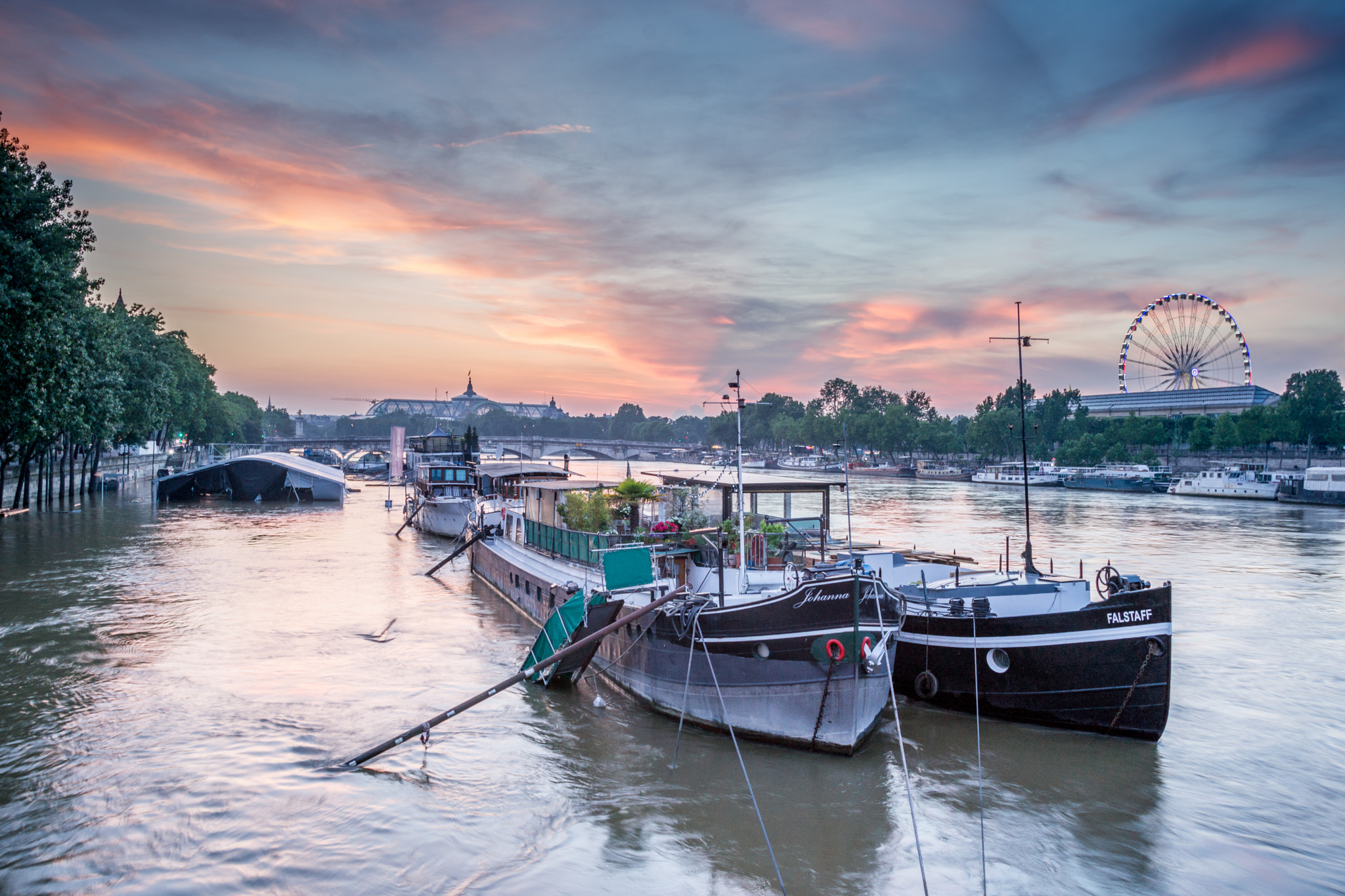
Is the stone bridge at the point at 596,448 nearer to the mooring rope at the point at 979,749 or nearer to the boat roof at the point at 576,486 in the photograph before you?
the boat roof at the point at 576,486

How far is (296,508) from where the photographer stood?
66.6m

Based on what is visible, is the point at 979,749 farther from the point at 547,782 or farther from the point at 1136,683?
the point at 547,782

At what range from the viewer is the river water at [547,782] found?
11.3 m

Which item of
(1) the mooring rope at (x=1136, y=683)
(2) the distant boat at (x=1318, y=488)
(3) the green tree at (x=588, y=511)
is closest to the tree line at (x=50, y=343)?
(3) the green tree at (x=588, y=511)

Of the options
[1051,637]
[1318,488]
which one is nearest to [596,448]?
[1318,488]

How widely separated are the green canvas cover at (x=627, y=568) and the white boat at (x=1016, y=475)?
300ft

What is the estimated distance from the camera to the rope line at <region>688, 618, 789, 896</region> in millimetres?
11250

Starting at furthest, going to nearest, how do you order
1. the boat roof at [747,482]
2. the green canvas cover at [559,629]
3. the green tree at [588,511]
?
the green tree at [588,511], the boat roof at [747,482], the green canvas cover at [559,629]

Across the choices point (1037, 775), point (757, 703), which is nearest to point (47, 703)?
point (757, 703)

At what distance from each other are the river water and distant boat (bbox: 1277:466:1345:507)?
56.5 metres

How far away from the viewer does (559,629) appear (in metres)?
17.8

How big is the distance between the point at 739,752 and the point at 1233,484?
86701 millimetres

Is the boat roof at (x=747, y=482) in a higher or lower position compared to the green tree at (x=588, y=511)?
higher

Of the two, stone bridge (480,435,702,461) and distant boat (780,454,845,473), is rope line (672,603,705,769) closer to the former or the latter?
distant boat (780,454,845,473)
